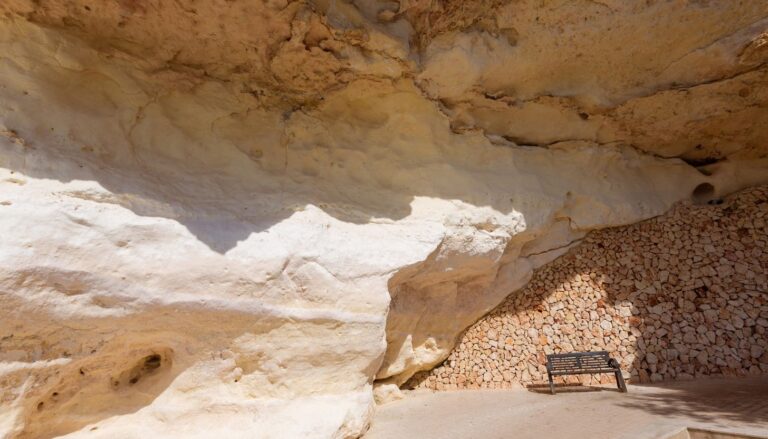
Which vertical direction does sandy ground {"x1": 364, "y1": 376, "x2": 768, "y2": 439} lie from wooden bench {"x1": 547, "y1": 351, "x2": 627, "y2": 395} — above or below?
below

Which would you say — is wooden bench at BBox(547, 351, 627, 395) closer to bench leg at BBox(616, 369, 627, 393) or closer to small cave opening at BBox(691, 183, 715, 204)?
bench leg at BBox(616, 369, 627, 393)

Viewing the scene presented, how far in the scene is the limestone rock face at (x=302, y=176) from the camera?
2373 mm

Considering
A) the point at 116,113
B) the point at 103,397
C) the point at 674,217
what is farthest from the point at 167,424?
the point at 674,217

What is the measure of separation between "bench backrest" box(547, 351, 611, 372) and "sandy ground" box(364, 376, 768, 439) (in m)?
0.21

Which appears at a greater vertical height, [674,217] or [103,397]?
[674,217]

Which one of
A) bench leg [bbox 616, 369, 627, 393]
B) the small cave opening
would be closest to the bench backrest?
bench leg [bbox 616, 369, 627, 393]

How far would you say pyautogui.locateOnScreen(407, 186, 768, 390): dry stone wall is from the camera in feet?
13.5

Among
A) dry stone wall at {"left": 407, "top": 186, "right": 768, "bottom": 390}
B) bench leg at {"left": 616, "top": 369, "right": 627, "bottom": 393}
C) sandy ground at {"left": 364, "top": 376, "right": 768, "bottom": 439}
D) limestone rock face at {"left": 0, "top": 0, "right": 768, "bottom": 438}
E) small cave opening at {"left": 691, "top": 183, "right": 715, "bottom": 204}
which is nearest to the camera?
limestone rock face at {"left": 0, "top": 0, "right": 768, "bottom": 438}

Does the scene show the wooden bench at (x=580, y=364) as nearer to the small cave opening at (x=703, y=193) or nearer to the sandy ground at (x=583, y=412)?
the sandy ground at (x=583, y=412)

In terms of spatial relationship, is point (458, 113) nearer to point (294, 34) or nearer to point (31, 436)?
point (294, 34)

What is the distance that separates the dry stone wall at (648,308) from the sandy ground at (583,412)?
29 cm

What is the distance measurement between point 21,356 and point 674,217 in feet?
21.2

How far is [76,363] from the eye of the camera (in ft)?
7.52

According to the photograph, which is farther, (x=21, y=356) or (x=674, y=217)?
(x=674, y=217)
